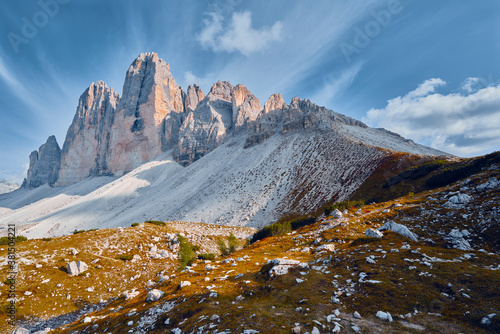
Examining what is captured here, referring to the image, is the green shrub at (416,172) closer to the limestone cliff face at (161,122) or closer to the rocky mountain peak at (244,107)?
the limestone cliff face at (161,122)

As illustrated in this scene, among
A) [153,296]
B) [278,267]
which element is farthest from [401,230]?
[153,296]

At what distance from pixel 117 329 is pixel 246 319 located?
6.85m

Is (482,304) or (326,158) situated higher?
(326,158)

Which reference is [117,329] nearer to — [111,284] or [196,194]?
[111,284]

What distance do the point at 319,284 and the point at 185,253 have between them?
19.0 m

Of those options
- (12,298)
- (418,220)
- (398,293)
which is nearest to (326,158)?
(418,220)

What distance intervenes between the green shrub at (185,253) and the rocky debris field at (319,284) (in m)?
1.38

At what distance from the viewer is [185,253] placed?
2562 cm

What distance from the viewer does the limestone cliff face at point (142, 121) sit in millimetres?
176625

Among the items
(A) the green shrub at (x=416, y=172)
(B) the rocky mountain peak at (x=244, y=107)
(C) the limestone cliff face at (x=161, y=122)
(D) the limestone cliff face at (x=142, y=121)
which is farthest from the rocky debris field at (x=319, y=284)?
(D) the limestone cliff face at (x=142, y=121)

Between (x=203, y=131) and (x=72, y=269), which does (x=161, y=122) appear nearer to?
(x=203, y=131)

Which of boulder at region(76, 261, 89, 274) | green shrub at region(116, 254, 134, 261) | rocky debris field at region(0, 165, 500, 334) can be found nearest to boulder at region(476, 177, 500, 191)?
rocky debris field at region(0, 165, 500, 334)

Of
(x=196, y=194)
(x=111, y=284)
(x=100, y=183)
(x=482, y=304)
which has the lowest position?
(x=111, y=284)

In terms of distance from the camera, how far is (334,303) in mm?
9227
